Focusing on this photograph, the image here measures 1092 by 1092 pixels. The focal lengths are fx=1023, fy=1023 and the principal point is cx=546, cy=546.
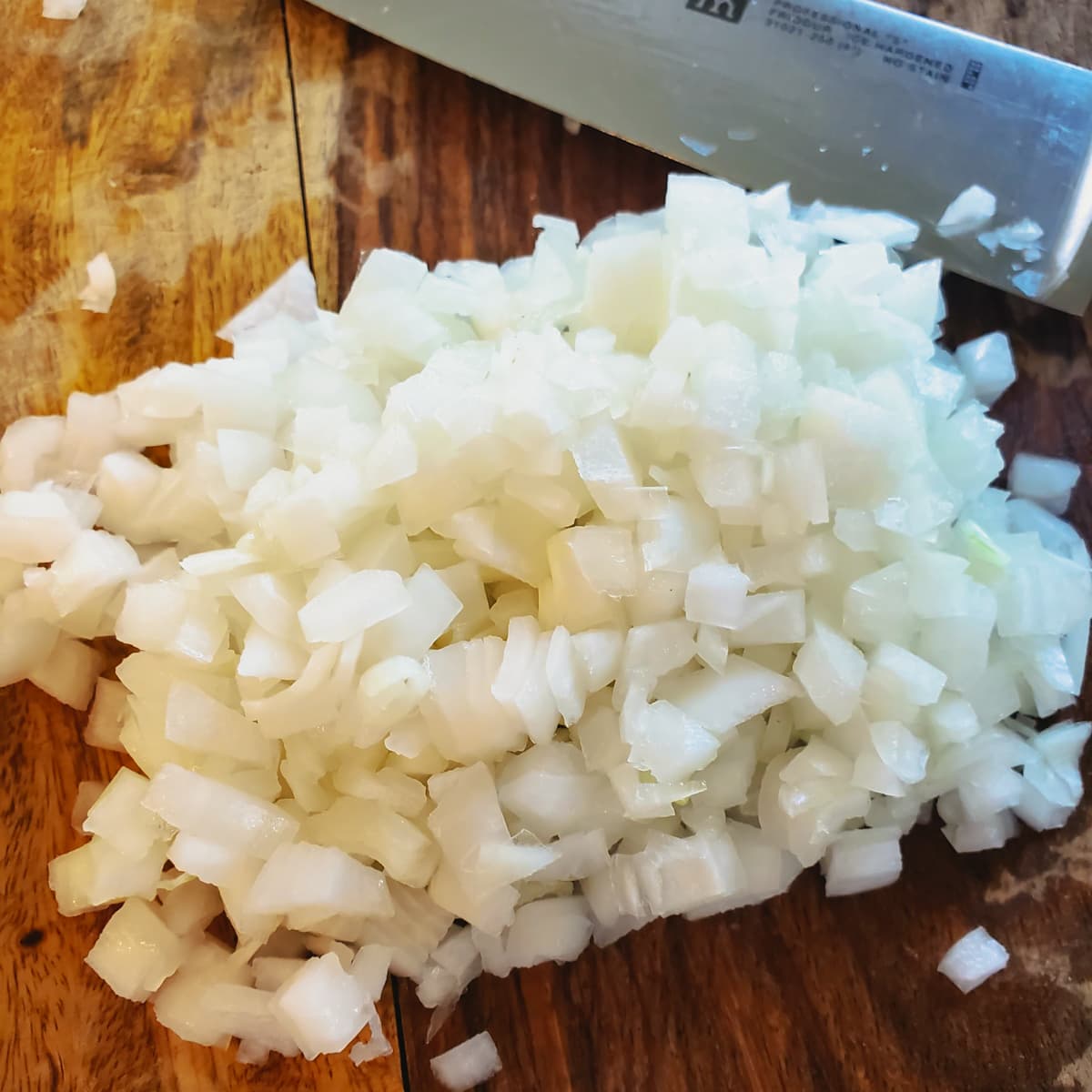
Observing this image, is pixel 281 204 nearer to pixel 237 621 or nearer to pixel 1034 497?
pixel 237 621

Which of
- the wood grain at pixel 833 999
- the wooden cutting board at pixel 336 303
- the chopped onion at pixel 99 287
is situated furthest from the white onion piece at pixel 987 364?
the chopped onion at pixel 99 287

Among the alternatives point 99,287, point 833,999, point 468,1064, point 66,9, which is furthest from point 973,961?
point 66,9

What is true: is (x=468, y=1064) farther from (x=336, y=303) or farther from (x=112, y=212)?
(x=112, y=212)

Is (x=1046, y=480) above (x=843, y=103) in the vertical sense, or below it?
below

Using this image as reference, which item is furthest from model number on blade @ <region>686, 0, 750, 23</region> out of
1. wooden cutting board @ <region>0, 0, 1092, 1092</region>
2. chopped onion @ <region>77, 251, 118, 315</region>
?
chopped onion @ <region>77, 251, 118, 315</region>

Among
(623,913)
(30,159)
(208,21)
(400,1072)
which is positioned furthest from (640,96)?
(400,1072)

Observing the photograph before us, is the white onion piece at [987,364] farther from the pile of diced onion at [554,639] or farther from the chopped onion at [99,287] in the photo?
the chopped onion at [99,287]

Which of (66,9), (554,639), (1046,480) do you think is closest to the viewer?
(554,639)
